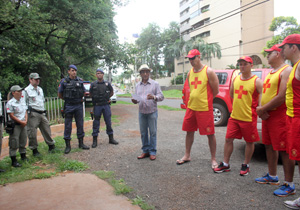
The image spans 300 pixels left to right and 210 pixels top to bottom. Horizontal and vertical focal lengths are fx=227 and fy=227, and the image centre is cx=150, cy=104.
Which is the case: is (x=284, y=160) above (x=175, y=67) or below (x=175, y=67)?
below

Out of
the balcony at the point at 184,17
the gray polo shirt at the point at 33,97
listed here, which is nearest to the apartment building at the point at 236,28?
Answer: the balcony at the point at 184,17

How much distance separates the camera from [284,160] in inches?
117

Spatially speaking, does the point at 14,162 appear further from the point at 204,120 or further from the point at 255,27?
the point at 255,27

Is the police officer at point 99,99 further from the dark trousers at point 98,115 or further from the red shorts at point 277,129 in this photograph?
the red shorts at point 277,129

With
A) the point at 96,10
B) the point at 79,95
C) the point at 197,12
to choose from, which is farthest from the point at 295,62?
the point at 197,12

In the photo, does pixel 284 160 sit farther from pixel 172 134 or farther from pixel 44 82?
pixel 44 82

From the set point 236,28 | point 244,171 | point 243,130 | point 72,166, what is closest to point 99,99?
point 72,166

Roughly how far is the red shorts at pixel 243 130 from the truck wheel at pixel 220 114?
403 cm

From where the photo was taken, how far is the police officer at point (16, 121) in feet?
13.7

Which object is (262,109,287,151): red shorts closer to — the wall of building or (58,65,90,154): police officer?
(58,65,90,154): police officer

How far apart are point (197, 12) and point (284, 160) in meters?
46.1

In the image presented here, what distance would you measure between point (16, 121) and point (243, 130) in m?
3.99

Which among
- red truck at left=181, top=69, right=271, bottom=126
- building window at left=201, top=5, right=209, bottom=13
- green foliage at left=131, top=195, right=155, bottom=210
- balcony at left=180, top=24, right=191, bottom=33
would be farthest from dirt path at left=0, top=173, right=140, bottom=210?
balcony at left=180, top=24, right=191, bottom=33

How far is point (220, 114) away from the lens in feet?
25.0
